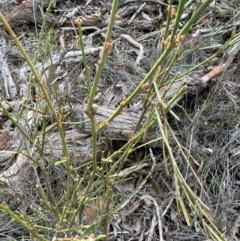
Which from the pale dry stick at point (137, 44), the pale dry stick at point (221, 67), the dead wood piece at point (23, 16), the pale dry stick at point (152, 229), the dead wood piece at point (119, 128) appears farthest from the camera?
the dead wood piece at point (23, 16)

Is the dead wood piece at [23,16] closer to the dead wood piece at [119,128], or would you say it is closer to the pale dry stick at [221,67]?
the dead wood piece at [119,128]

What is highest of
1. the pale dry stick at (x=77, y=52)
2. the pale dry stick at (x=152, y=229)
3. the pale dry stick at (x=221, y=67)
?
the pale dry stick at (x=221, y=67)

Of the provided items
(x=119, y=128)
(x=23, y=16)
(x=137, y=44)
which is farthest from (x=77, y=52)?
(x=119, y=128)

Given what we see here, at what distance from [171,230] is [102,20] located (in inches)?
76.9

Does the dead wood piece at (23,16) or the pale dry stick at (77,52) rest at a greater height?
the dead wood piece at (23,16)

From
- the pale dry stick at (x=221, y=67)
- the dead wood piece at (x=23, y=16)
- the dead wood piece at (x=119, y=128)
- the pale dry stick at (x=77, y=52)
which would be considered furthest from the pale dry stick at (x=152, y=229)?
the dead wood piece at (x=23, y=16)

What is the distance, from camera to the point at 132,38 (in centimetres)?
307

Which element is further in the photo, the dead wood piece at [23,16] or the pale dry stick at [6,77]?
the dead wood piece at [23,16]

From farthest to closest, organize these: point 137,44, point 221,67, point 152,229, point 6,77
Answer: point 137,44 < point 6,77 < point 221,67 < point 152,229

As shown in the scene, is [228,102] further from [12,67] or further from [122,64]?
[12,67]

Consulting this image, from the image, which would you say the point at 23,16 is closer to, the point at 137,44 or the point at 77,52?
the point at 77,52

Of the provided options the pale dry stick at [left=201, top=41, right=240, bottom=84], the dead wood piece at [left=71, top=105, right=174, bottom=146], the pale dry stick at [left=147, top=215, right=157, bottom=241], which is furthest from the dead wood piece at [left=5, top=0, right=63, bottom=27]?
the pale dry stick at [left=147, top=215, right=157, bottom=241]

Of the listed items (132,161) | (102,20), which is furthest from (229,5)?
(132,161)

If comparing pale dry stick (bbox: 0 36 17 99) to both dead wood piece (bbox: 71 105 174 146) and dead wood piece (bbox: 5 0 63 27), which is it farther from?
dead wood piece (bbox: 71 105 174 146)
